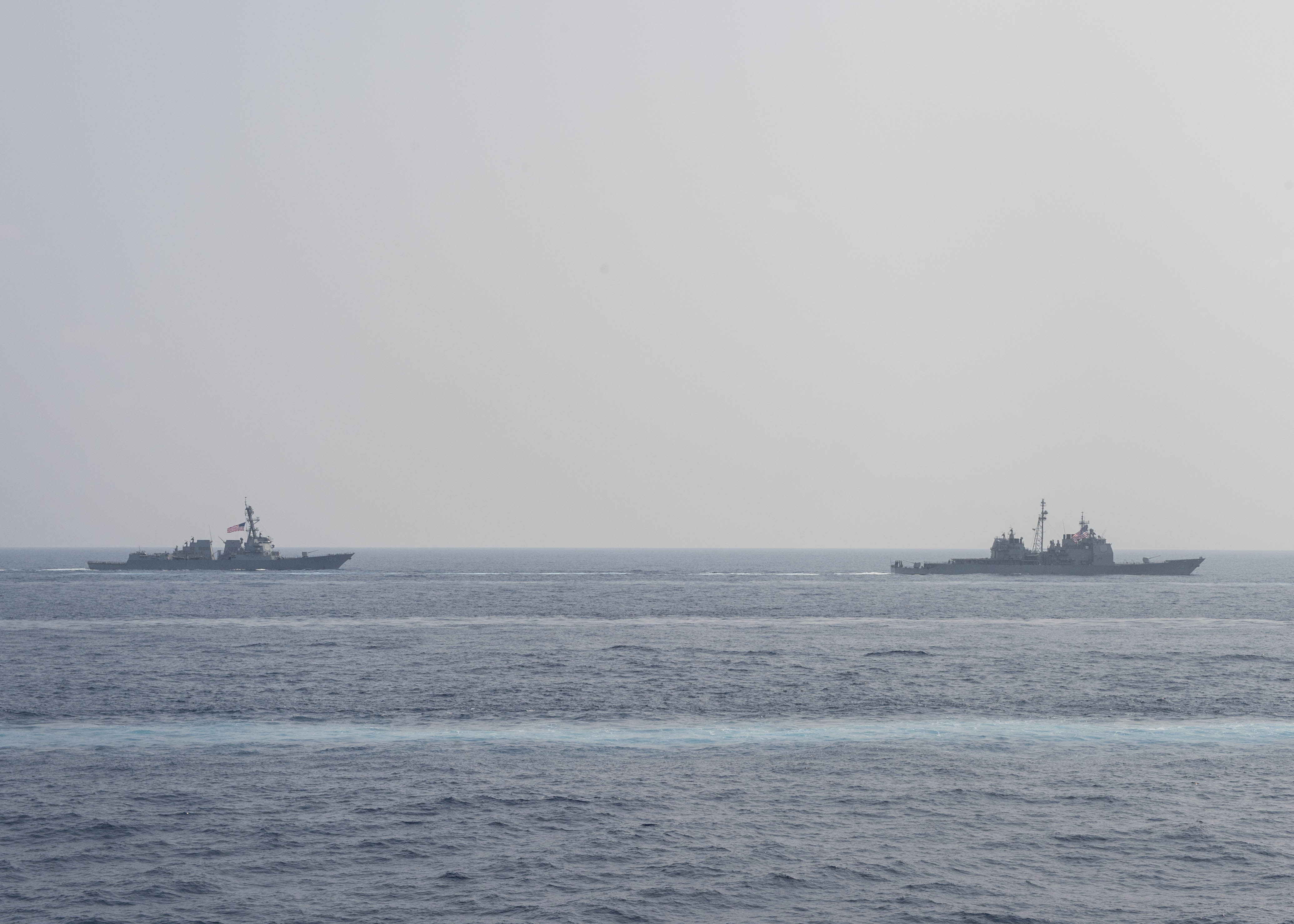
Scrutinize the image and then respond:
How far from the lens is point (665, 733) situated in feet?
148

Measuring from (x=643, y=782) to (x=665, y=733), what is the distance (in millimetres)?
8277

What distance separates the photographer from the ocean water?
86.4 feet

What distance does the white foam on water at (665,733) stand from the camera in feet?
143

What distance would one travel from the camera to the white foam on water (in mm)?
43469

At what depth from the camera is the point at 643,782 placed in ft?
121

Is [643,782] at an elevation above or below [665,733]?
below

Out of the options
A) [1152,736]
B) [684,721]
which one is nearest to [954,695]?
[1152,736]

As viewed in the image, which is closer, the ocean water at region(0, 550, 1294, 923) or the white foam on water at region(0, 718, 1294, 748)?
the ocean water at region(0, 550, 1294, 923)

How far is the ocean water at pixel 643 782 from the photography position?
2633cm

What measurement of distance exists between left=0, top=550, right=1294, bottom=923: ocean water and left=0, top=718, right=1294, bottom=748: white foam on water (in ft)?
0.74

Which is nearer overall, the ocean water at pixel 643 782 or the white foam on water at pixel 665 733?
the ocean water at pixel 643 782

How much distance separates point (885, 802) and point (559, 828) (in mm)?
10929

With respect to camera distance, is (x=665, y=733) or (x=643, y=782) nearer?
(x=643, y=782)

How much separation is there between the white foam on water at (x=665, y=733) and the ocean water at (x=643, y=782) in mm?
226
